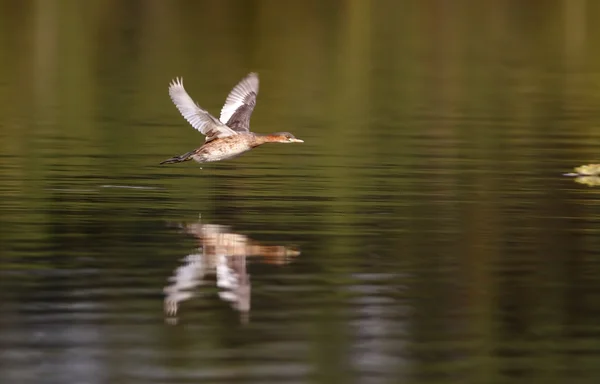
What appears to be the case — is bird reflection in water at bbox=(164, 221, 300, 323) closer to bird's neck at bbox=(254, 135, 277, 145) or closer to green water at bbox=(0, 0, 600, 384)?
green water at bbox=(0, 0, 600, 384)

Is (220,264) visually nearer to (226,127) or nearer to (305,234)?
(305,234)

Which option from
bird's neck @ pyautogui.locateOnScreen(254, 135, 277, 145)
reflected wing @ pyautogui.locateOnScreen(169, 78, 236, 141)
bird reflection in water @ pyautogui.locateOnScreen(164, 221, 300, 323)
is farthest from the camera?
bird's neck @ pyautogui.locateOnScreen(254, 135, 277, 145)

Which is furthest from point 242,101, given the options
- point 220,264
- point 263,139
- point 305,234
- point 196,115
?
point 220,264

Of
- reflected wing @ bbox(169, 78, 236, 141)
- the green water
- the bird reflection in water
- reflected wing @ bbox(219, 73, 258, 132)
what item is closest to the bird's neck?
reflected wing @ bbox(169, 78, 236, 141)

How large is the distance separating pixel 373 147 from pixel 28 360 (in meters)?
13.6

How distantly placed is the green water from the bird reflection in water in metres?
0.03

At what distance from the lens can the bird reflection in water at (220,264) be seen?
1362cm

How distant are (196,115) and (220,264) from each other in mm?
4032

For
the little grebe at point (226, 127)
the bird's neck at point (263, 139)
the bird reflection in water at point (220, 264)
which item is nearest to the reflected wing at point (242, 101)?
the little grebe at point (226, 127)

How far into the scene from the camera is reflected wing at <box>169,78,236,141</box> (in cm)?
1852

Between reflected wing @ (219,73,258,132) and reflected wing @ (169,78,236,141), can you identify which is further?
reflected wing @ (219,73,258,132)

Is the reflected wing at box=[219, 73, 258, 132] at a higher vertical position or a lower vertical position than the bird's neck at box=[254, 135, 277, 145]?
higher

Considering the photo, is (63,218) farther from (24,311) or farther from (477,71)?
(477,71)

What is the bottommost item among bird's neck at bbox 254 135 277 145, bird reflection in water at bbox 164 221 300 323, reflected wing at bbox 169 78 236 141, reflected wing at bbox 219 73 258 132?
bird reflection in water at bbox 164 221 300 323
